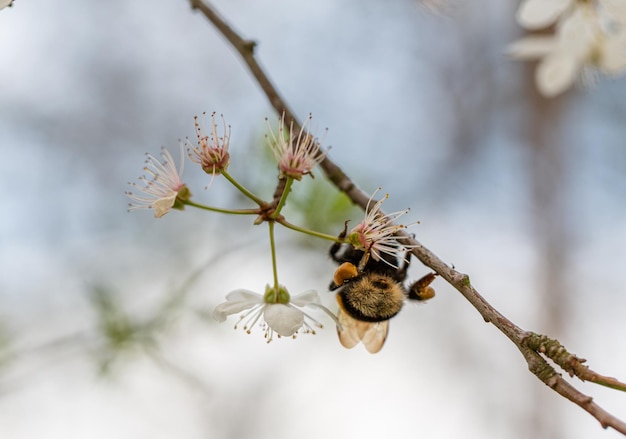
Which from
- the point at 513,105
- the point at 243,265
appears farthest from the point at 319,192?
the point at 513,105

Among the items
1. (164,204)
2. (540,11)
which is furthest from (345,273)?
(540,11)

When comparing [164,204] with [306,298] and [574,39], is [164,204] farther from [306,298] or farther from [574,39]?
[574,39]

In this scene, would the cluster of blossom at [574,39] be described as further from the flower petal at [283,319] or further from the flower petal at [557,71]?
the flower petal at [283,319]

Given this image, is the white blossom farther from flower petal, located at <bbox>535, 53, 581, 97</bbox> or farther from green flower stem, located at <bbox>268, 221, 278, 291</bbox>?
flower petal, located at <bbox>535, 53, 581, 97</bbox>

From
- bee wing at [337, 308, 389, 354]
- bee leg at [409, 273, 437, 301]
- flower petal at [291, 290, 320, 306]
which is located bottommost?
flower petal at [291, 290, 320, 306]

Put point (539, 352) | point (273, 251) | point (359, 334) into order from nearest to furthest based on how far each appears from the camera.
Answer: point (539, 352), point (273, 251), point (359, 334)

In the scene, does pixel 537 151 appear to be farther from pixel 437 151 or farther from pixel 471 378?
pixel 471 378

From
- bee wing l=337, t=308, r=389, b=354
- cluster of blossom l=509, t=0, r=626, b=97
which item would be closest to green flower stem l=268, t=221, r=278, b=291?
bee wing l=337, t=308, r=389, b=354

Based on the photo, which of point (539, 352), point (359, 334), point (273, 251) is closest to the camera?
point (539, 352)
